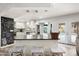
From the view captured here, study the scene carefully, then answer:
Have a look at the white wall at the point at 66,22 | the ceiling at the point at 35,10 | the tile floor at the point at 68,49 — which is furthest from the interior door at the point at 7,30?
the tile floor at the point at 68,49

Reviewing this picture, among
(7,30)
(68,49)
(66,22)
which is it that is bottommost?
(68,49)

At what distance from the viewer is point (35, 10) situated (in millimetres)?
2539

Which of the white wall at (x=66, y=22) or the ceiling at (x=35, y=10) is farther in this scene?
the white wall at (x=66, y=22)

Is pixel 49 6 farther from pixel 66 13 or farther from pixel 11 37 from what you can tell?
pixel 11 37

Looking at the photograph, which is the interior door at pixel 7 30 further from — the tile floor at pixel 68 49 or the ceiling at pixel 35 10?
the tile floor at pixel 68 49

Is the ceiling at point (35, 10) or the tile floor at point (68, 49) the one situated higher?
the ceiling at point (35, 10)

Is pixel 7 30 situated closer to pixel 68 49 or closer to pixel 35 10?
pixel 35 10

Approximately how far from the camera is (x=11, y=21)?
2.57 meters

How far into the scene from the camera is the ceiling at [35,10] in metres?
A: 2.48

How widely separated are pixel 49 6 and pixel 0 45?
111 centimetres

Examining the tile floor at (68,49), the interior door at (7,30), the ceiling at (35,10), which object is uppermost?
the ceiling at (35,10)

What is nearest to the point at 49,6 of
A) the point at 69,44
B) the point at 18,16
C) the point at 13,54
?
the point at 18,16

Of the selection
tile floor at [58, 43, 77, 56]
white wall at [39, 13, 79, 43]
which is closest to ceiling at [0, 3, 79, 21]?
white wall at [39, 13, 79, 43]

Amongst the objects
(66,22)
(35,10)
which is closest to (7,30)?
(35,10)
